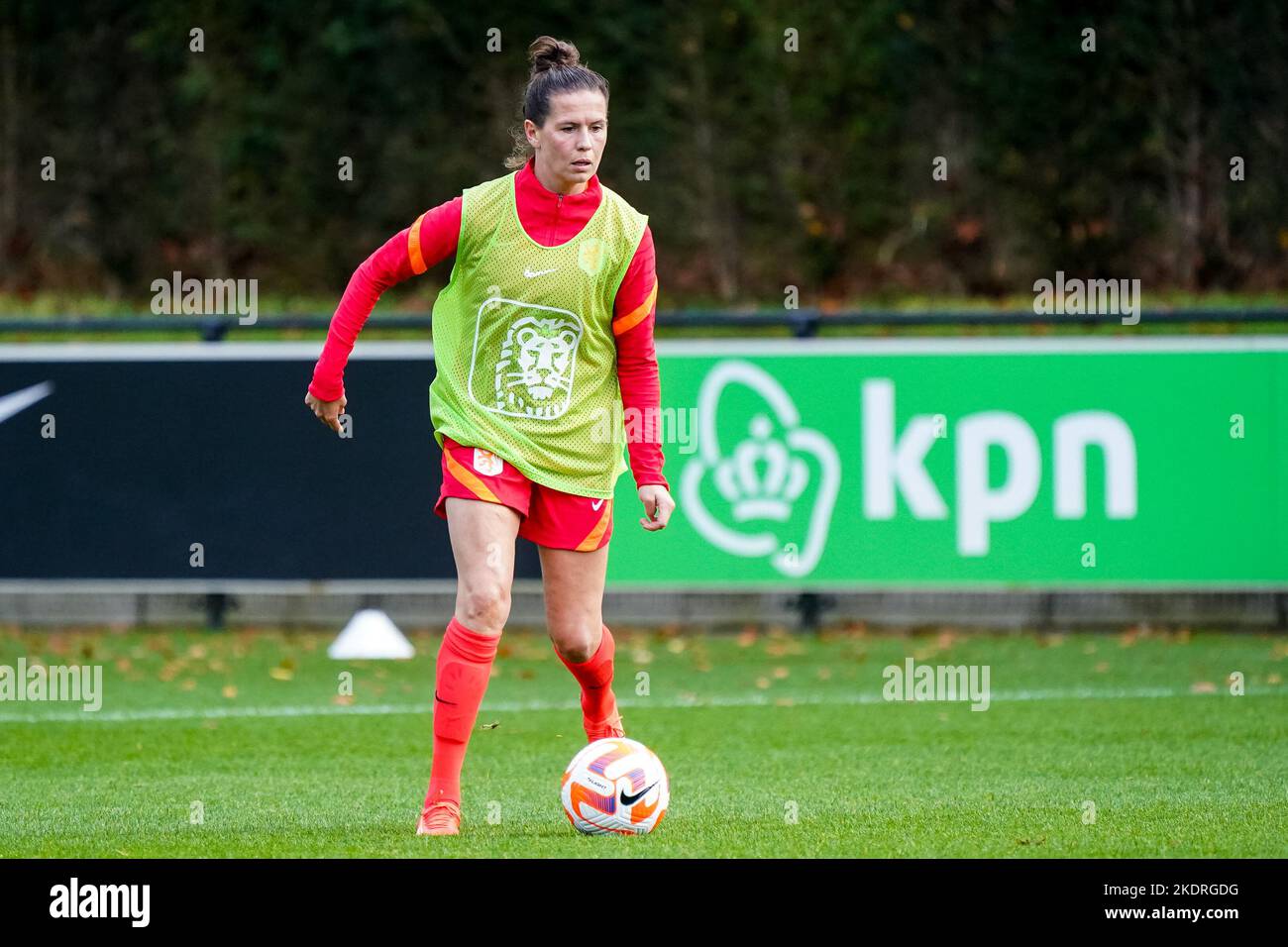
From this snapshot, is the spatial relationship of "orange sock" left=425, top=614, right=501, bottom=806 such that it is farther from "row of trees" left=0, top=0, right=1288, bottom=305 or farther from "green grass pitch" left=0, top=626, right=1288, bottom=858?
"row of trees" left=0, top=0, right=1288, bottom=305

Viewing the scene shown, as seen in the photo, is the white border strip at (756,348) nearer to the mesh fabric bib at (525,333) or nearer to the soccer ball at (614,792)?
the mesh fabric bib at (525,333)

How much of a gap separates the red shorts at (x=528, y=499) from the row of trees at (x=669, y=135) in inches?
580

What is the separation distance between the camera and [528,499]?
6680 millimetres

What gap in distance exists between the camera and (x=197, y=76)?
2612 centimetres

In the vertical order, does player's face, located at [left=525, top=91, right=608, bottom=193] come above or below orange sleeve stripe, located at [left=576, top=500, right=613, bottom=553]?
above

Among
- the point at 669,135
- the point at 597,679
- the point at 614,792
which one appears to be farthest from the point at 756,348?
the point at 669,135

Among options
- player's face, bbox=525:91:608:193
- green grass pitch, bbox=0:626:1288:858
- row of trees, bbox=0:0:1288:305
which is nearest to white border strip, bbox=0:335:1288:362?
green grass pitch, bbox=0:626:1288:858

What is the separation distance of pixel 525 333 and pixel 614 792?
1.44 metres

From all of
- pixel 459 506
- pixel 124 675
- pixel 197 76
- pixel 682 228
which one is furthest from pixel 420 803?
pixel 197 76

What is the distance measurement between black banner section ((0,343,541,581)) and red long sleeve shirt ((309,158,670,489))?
5.85 meters

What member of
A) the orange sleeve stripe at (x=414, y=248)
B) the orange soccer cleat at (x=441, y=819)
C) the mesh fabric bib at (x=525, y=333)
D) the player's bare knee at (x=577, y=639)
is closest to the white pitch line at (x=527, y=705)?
the player's bare knee at (x=577, y=639)

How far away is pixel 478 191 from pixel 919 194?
17.9 metres

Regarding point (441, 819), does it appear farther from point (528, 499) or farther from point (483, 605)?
point (528, 499)

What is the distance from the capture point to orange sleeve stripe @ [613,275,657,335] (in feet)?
22.1
